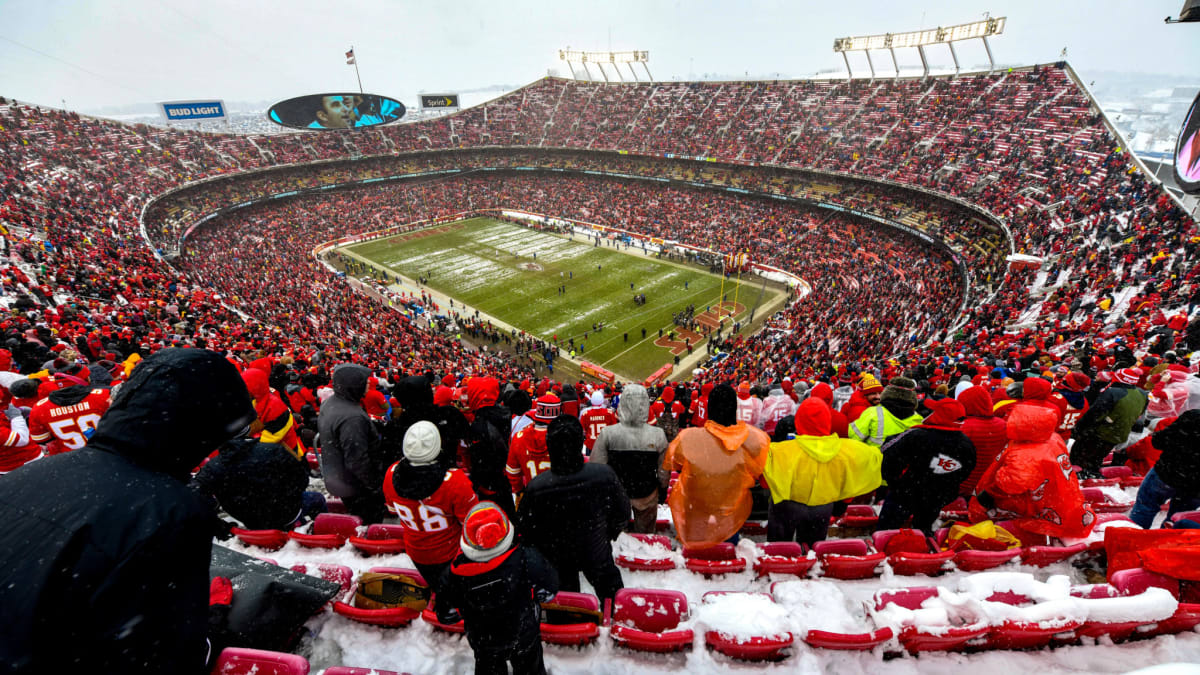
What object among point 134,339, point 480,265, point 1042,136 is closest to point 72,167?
point 480,265

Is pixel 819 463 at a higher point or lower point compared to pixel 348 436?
lower

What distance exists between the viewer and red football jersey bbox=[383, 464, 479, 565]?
12.0 ft

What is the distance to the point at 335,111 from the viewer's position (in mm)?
57125

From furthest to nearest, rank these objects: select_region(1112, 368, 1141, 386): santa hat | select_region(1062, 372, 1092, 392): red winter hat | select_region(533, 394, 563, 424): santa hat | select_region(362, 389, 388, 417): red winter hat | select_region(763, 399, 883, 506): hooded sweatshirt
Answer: select_region(362, 389, 388, 417): red winter hat
select_region(1062, 372, 1092, 392): red winter hat
select_region(1112, 368, 1141, 386): santa hat
select_region(533, 394, 563, 424): santa hat
select_region(763, 399, 883, 506): hooded sweatshirt

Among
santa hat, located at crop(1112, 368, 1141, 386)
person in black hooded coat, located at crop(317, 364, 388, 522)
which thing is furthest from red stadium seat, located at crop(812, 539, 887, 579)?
santa hat, located at crop(1112, 368, 1141, 386)

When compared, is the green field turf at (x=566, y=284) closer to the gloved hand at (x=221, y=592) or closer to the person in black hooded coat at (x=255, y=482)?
the person in black hooded coat at (x=255, y=482)

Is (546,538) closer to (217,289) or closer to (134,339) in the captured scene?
(134,339)

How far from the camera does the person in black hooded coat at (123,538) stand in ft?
5.06

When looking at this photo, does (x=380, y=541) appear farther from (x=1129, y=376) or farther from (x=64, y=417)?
(x=1129, y=376)

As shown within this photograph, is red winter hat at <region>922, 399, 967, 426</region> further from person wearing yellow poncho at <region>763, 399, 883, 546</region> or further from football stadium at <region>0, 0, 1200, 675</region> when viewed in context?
person wearing yellow poncho at <region>763, 399, 883, 546</region>

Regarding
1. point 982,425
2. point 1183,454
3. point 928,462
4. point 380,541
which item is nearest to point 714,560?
point 928,462

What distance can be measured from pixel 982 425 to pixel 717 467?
9.77 ft

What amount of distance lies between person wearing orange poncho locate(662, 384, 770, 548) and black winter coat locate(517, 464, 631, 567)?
664 millimetres

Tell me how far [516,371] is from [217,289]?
1933 centimetres
